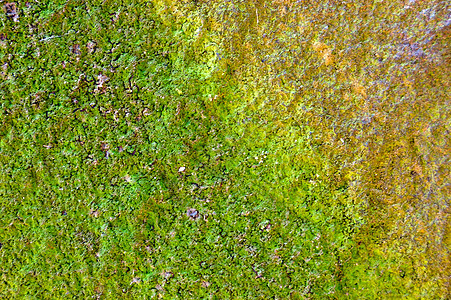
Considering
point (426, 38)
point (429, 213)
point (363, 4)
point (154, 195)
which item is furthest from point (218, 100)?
point (429, 213)

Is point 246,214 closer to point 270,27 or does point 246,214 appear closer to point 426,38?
point 270,27

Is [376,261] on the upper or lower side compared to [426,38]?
lower

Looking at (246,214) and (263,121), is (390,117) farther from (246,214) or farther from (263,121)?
(246,214)

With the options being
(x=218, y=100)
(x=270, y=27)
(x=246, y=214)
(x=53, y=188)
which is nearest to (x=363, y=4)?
(x=270, y=27)

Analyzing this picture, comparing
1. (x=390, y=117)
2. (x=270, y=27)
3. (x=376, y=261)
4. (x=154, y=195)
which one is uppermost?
(x=270, y=27)

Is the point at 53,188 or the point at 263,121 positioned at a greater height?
the point at 263,121

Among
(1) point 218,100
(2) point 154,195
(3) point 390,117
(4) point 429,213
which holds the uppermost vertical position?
(1) point 218,100
